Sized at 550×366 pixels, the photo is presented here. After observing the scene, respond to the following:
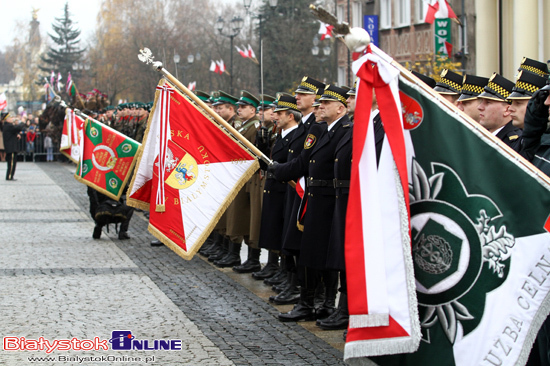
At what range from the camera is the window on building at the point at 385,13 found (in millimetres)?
36625

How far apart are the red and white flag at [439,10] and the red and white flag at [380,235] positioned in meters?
19.4

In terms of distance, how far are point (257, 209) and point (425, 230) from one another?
5879 millimetres

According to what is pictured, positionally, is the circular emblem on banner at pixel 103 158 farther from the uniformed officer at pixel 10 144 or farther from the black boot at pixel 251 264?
the uniformed officer at pixel 10 144


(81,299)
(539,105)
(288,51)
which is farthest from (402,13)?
(539,105)

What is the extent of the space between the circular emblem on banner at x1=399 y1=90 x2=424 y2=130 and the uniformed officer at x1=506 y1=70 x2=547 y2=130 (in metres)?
1.30

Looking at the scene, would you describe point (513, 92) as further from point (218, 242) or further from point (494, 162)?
point (218, 242)

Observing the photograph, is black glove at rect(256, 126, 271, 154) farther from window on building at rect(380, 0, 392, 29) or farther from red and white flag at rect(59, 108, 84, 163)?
window on building at rect(380, 0, 392, 29)

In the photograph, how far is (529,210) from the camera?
4.32 metres

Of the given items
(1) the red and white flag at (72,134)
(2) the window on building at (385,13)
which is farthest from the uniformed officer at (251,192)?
(2) the window on building at (385,13)

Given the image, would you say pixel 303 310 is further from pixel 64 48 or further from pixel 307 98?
pixel 64 48

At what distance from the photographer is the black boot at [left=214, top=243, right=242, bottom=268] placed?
10.8 m

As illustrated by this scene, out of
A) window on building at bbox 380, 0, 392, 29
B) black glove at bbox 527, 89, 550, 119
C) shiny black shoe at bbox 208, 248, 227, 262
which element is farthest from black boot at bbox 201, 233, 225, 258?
window on building at bbox 380, 0, 392, 29

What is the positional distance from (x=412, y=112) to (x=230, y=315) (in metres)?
3.83

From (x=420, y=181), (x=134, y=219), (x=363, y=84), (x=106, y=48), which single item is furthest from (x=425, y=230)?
(x=106, y=48)
